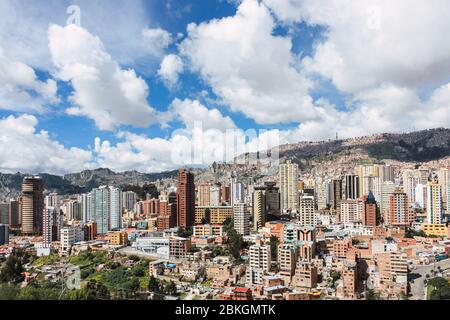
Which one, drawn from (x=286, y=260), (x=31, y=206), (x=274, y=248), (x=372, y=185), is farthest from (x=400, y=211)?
(x=31, y=206)

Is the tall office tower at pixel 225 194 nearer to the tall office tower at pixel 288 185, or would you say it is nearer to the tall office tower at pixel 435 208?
the tall office tower at pixel 288 185

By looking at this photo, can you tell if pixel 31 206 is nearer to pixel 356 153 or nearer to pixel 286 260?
pixel 286 260

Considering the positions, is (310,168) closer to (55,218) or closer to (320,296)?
(55,218)

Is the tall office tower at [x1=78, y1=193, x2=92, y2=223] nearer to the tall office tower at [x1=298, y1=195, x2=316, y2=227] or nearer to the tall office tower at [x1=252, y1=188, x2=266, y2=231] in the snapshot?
the tall office tower at [x1=252, y1=188, x2=266, y2=231]

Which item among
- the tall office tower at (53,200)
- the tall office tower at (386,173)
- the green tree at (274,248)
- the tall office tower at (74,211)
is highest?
the tall office tower at (386,173)

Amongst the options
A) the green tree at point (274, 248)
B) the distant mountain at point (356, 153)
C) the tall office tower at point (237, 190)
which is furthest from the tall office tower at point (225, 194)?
the green tree at point (274, 248)
